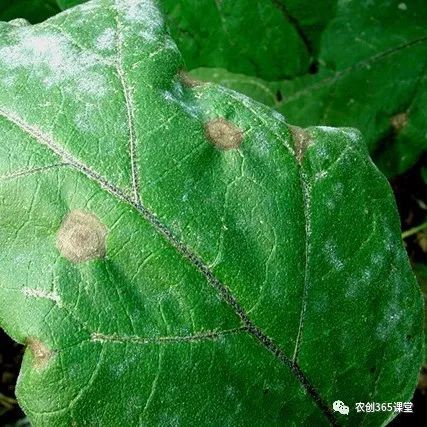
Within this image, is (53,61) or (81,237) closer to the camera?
(81,237)

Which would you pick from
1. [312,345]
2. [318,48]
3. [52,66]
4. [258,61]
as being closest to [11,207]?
[52,66]

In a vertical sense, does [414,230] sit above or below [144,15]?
below

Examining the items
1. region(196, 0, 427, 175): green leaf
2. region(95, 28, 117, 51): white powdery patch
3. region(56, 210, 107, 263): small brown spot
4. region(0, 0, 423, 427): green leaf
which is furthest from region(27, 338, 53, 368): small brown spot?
region(196, 0, 427, 175): green leaf

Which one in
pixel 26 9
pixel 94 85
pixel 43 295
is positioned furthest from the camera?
pixel 26 9

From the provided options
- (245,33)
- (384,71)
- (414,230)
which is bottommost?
(414,230)

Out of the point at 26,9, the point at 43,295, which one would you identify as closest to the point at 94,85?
the point at 43,295

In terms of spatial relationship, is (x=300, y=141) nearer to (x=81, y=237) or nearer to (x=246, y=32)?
(x=81, y=237)

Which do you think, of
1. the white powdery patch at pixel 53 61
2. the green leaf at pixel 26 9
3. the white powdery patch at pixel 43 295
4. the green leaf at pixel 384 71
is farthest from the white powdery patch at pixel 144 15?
the green leaf at pixel 384 71
